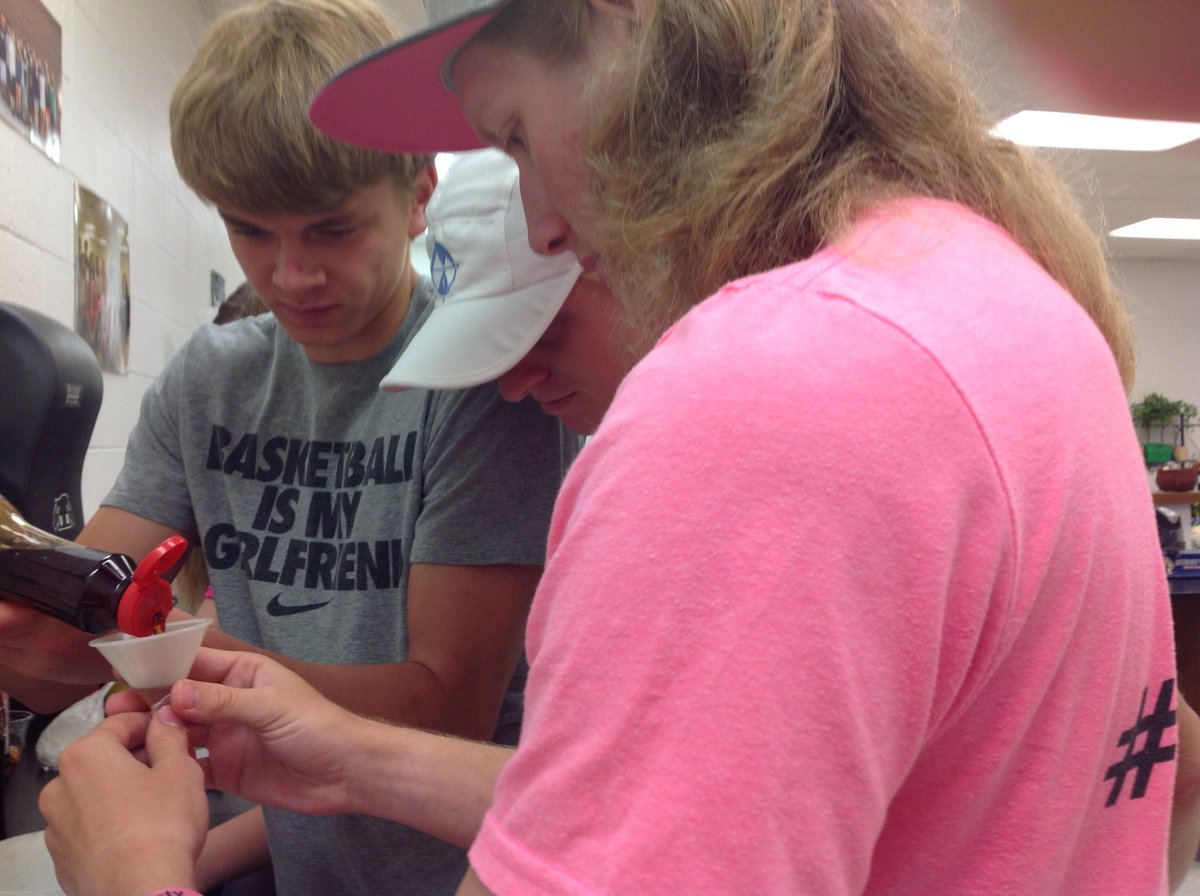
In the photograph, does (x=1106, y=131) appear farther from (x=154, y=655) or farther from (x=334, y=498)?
(x=154, y=655)

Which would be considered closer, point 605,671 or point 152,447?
point 605,671

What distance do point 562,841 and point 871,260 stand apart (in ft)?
0.92

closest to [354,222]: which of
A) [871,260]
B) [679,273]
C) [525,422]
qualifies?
[525,422]

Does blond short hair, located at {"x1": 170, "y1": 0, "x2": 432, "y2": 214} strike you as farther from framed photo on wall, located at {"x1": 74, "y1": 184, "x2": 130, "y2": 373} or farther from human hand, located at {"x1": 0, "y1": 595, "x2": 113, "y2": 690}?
framed photo on wall, located at {"x1": 74, "y1": 184, "x2": 130, "y2": 373}

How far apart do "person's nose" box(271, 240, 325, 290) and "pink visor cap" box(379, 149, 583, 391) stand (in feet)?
0.59

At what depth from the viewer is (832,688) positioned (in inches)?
15.0

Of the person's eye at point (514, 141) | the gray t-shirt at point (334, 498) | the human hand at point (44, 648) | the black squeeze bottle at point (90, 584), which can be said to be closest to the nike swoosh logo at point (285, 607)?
the gray t-shirt at point (334, 498)

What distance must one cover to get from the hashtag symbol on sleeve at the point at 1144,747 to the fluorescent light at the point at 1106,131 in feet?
20.0

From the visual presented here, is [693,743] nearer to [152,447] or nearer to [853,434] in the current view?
[853,434]

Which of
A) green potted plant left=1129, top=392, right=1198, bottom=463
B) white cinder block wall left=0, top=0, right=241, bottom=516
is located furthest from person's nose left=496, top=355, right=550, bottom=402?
green potted plant left=1129, top=392, right=1198, bottom=463

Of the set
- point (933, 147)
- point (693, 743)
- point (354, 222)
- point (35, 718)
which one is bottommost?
point (35, 718)

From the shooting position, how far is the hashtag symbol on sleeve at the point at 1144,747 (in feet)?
1.65

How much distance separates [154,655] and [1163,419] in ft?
36.4

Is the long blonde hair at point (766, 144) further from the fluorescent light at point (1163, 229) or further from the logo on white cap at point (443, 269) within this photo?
the fluorescent light at point (1163, 229)
